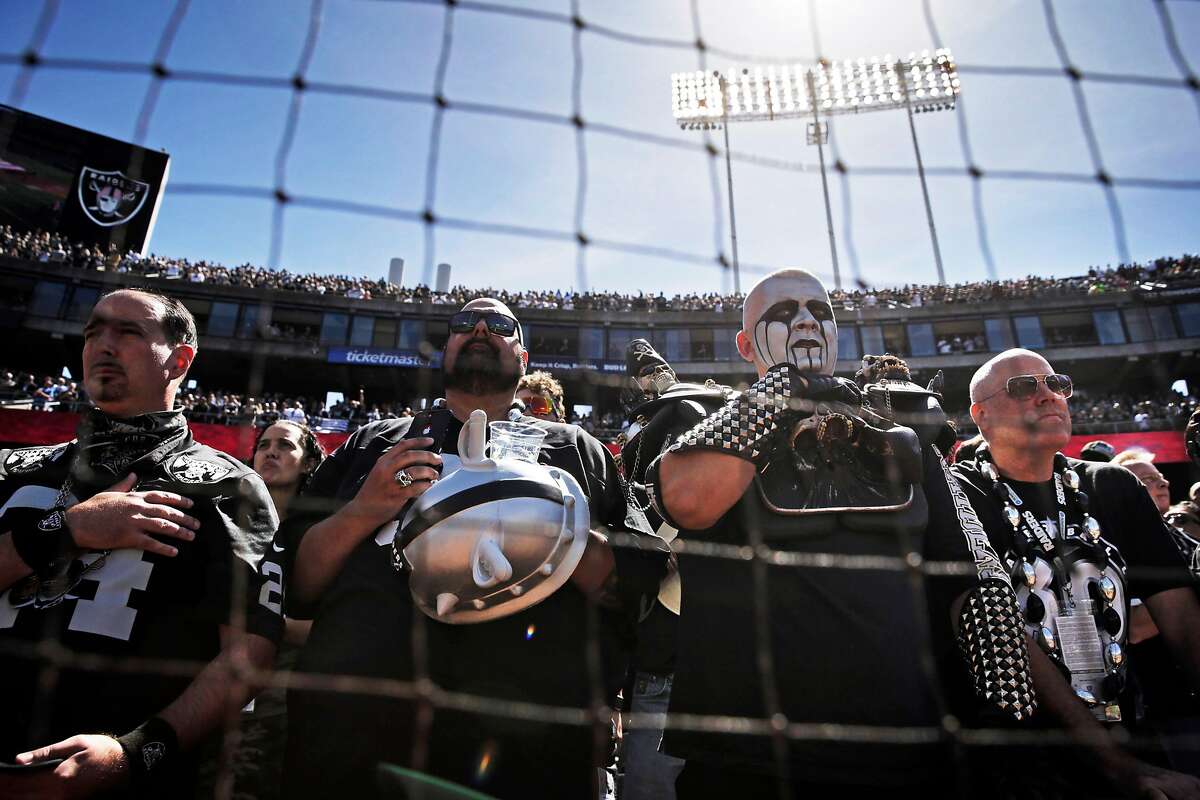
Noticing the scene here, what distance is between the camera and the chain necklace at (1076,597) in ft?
6.22

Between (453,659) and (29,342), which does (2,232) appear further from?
(453,659)

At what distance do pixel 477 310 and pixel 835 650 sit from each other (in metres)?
1.49

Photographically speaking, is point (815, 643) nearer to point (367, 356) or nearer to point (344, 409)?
point (344, 409)

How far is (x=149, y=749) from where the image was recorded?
152 centimetres

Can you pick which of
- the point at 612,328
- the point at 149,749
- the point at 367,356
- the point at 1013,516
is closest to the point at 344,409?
the point at 367,356

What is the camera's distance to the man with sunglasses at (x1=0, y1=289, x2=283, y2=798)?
1553mm

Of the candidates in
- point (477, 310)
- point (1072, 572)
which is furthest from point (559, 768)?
point (1072, 572)

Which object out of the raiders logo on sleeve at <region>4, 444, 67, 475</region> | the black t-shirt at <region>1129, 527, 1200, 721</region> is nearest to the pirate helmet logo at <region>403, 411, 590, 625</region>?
the raiders logo on sleeve at <region>4, 444, 67, 475</region>

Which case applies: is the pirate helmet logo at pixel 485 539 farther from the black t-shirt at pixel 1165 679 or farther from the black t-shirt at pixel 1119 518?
the black t-shirt at pixel 1165 679

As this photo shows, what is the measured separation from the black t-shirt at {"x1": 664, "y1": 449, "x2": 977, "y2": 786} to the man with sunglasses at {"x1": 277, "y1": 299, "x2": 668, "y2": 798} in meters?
0.21

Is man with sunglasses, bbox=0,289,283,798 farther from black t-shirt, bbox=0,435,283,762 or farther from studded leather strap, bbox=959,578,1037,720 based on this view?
studded leather strap, bbox=959,578,1037,720

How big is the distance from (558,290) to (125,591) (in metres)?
29.9

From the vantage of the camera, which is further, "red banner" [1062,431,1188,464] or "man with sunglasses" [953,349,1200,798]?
"red banner" [1062,431,1188,464]

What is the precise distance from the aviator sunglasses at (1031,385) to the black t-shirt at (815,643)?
0.87 m
